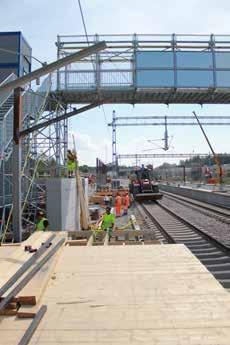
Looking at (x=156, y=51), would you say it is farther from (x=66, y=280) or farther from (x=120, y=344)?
(x=120, y=344)

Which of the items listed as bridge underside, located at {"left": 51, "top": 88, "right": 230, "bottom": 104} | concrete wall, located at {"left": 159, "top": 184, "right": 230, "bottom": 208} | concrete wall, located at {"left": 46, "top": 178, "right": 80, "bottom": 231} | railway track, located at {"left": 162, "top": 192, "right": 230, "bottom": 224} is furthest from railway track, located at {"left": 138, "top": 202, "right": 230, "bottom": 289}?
concrete wall, located at {"left": 159, "top": 184, "right": 230, "bottom": 208}

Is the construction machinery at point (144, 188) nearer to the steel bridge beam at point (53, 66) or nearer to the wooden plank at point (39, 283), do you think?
the wooden plank at point (39, 283)

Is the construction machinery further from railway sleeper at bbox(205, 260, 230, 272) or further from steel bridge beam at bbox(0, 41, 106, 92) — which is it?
steel bridge beam at bbox(0, 41, 106, 92)

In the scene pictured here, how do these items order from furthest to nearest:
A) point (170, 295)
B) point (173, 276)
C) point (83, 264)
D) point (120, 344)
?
point (83, 264) → point (173, 276) → point (170, 295) → point (120, 344)

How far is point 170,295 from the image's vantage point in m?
6.24

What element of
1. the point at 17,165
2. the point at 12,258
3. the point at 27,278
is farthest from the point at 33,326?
the point at 17,165

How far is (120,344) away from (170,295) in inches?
61.5

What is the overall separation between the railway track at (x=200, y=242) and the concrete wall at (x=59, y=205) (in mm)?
3546

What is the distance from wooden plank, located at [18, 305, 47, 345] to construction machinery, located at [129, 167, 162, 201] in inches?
1488

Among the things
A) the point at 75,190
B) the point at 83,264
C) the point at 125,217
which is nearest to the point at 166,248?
the point at 83,264

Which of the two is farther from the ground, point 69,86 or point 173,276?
point 69,86

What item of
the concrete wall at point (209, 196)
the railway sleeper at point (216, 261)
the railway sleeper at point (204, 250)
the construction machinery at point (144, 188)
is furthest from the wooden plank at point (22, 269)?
the construction machinery at point (144, 188)

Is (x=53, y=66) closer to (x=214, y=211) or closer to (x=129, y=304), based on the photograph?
(x=129, y=304)

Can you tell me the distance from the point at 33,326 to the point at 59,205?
13.6 metres
